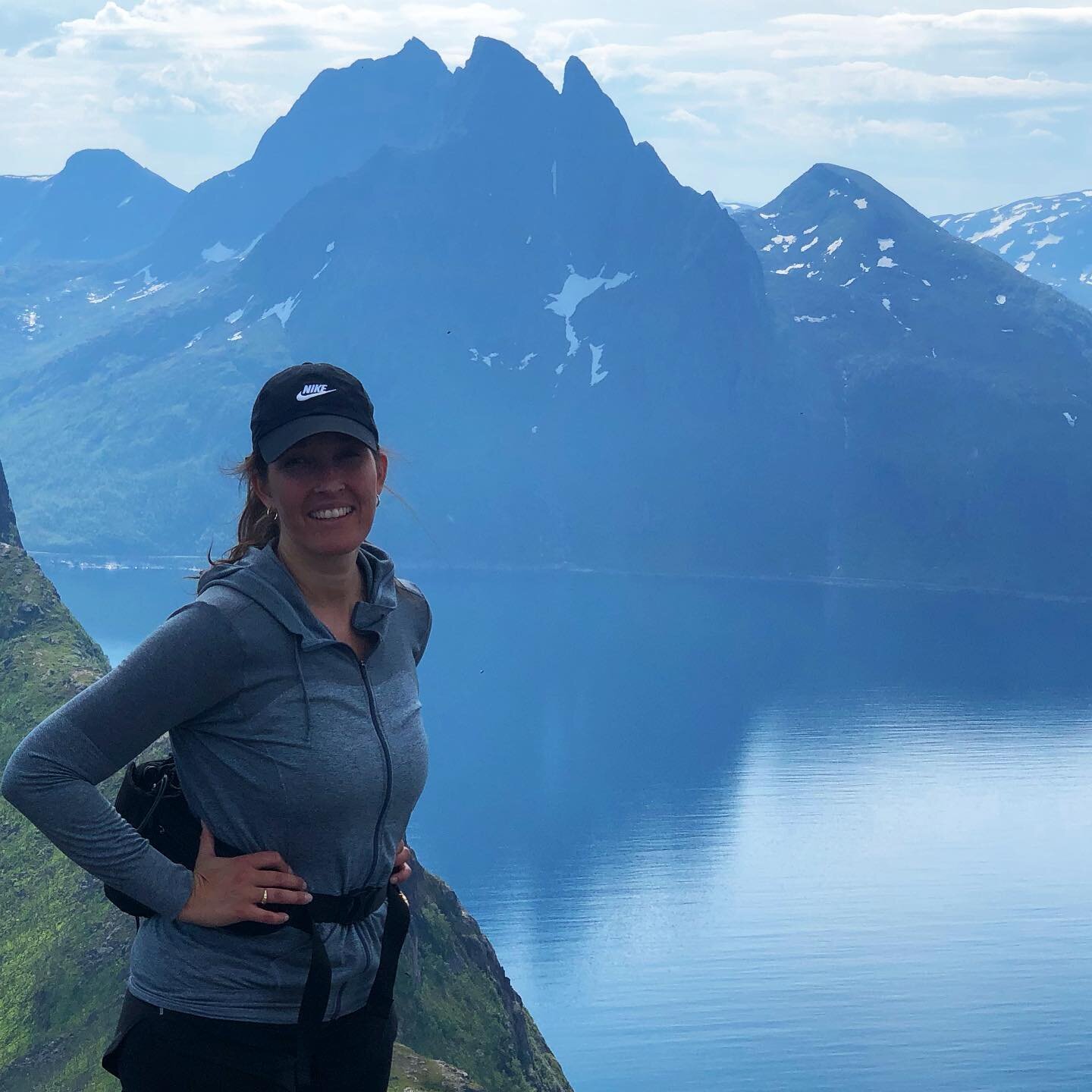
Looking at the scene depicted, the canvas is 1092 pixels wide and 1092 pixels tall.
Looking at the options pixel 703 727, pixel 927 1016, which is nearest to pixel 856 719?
pixel 703 727

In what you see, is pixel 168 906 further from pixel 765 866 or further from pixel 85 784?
pixel 765 866

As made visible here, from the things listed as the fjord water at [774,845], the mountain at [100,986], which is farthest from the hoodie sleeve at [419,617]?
the fjord water at [774,845]

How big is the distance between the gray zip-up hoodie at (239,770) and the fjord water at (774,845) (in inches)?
2581

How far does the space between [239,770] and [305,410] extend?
1.21 m

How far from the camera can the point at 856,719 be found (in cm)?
13475

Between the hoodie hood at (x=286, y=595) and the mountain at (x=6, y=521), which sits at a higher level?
the hoodie hood at (x=286, y=595)

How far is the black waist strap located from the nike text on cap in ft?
4.49

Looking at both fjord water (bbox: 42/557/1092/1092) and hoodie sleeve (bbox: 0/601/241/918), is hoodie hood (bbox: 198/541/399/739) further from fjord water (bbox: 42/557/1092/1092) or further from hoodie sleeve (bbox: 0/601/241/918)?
fjord water (bbox: 42/557/1092/1092)

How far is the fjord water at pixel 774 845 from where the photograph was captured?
7169cm

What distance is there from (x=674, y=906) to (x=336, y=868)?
87.6m

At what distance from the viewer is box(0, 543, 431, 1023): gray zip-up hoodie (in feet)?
13.5

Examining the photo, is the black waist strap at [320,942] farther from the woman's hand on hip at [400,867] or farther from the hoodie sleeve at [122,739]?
the hoodie sleeve at [122,739]

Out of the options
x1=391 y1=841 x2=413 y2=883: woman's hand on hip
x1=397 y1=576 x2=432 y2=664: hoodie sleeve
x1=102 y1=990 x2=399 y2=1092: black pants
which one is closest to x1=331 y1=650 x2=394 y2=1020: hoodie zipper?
x1=102 y1=990 x2=399 y2=1092: black pants

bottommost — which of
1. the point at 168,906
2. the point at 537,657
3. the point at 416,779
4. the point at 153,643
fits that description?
the point at 537,657
